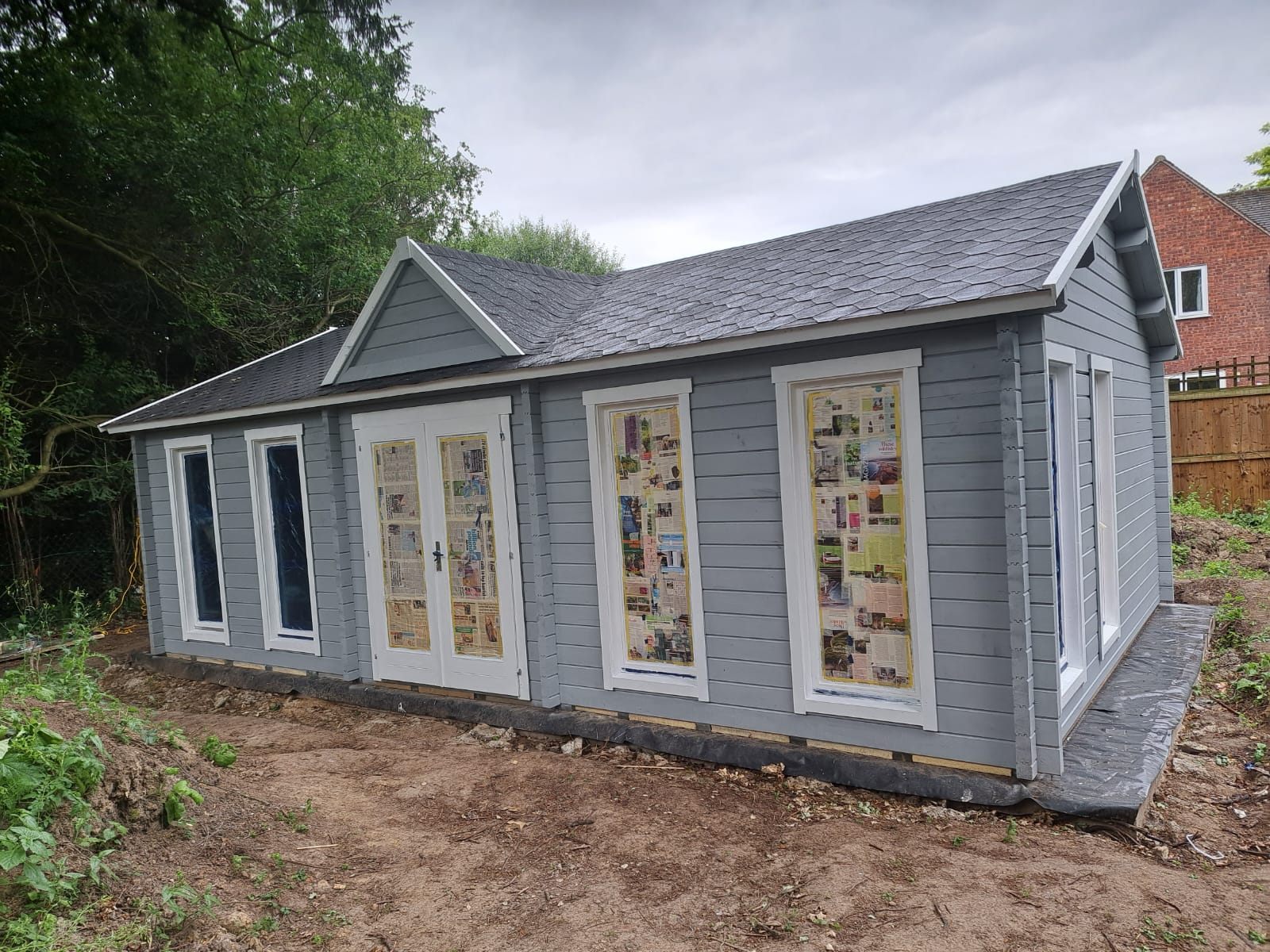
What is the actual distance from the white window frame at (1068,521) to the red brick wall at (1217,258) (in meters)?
17.5

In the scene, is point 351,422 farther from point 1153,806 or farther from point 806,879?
point 1153,806

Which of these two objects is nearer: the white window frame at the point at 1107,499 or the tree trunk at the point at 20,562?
the white window frame at the point at 1107,499

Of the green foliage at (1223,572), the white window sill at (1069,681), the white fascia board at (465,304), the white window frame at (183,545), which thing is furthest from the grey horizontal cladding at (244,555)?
the green foliage at (1223,572)

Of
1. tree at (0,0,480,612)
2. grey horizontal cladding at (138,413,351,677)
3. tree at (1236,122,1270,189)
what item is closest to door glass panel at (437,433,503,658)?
grey horizontal cladding at (138,413,351,677)

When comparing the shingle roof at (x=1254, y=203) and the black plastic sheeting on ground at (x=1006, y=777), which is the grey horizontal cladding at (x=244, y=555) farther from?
the shingle roof at (x=1254, y=203)

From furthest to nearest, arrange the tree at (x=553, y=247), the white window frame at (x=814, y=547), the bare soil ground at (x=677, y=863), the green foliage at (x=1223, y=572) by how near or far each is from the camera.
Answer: the tree at (x=553, y=247) < the green foliage at (x=1223, y=572) < the white window frame at (x=814, y=547) < the bare soil ground at (x=677, y=863)

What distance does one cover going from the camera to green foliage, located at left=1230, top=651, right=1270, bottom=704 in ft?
19.5

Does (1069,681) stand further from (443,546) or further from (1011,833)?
(443,546)

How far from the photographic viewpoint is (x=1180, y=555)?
35.2 feet

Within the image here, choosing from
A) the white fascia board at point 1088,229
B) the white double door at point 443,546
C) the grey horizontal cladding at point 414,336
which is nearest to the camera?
the white fascia board at point 1088,229

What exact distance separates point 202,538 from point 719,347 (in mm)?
6825

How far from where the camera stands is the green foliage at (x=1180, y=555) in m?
10.6

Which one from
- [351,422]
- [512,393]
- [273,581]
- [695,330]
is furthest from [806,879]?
[273,581]

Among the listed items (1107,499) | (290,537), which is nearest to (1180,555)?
(1107,499)
